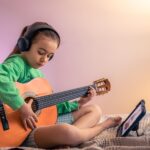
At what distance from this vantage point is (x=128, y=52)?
196cm

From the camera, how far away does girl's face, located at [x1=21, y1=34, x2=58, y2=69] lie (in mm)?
1216

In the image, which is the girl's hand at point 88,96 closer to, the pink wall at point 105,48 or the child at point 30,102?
the child at point 30,102

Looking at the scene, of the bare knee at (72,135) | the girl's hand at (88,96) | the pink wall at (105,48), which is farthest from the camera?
the pink wall at (105,48)

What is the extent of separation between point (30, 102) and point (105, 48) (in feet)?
3.06

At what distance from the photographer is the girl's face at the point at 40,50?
122 cm

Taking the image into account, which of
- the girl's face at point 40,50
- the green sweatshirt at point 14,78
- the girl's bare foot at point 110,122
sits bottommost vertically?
the girl's bare foot at point 110,122

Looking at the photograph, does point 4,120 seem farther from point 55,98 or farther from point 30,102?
point 55,98

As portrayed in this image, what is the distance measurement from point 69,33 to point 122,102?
537 mm

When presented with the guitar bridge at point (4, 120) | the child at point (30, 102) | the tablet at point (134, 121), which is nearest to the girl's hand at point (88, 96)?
the child at point (30, 102)

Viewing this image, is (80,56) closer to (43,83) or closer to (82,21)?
(82,21)

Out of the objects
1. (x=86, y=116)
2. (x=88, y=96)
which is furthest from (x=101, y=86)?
(x=86, y=116)

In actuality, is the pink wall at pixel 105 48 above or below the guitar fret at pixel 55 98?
above

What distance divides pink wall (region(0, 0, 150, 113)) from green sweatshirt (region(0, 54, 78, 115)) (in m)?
0.58

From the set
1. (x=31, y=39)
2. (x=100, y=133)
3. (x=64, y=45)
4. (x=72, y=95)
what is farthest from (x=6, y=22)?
(x=100, y=133)
